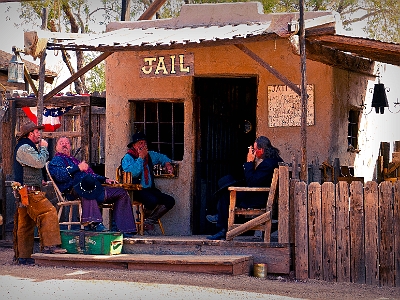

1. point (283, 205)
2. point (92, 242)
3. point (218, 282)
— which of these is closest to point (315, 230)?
point (283, 205)

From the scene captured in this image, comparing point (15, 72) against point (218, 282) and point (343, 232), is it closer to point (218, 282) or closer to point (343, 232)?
point (218, 282)

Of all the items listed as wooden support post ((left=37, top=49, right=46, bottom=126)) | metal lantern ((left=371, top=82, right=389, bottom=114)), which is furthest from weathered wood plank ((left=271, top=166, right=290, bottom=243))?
metal lantern ((left=371, top=82, right=389, bottom=114))

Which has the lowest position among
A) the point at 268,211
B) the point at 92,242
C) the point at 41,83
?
the point at 92,242

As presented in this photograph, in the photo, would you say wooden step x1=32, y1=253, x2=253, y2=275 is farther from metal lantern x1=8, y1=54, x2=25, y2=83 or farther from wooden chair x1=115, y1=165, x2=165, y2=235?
metal lantern x1=8, y1=54, x2=25, y2=83

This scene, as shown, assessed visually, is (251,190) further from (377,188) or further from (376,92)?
(376,92)

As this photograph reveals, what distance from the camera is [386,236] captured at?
35.8ft

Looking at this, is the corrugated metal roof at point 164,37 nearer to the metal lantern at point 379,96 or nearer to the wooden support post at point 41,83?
the wooden support post at point 41,83

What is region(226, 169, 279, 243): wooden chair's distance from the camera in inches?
450

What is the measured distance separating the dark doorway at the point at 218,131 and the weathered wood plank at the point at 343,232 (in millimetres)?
3058

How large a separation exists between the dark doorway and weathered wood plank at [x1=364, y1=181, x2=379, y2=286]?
3.31 meters

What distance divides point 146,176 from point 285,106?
2.23 metres

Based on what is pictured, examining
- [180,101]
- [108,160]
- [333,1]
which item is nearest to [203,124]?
[180,101]

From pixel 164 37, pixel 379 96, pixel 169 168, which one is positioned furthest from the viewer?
pixel 379 96

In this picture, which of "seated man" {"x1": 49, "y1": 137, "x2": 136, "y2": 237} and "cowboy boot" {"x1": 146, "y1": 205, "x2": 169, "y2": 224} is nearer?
"seated man" {"x1": 49, "y1": 137, "x2": 136, "y2": 237}
